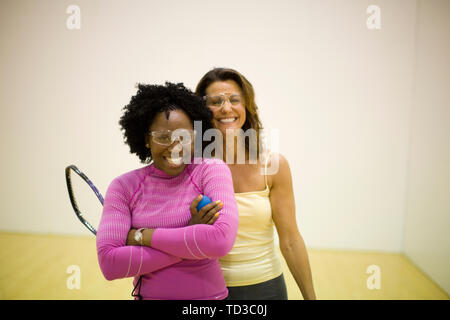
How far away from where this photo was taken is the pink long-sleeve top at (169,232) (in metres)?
1.04

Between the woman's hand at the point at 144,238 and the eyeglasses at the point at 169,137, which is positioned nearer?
the woman's hand at the point at 144,238

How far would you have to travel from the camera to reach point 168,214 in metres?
1.11

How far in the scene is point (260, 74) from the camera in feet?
13.5

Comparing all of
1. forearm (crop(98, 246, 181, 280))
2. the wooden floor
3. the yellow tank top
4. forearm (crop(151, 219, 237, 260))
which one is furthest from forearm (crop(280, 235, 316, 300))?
the wooden floor

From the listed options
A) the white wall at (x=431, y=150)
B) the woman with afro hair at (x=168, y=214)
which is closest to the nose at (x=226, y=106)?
the woman with afro hair at (x=168, y=214)

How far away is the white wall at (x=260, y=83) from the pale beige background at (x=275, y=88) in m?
0.02

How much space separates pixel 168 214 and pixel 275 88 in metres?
3.45

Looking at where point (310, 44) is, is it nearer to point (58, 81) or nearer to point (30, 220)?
point (58, 81)

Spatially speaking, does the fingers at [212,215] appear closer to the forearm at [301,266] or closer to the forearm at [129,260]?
the forearm at [129,260]

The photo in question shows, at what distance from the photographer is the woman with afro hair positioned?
3.43 ft

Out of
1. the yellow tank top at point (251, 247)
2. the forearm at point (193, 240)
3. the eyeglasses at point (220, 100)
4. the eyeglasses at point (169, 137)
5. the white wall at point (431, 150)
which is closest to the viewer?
the forearm at point (193, 240)

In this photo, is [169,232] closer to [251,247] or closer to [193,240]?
→ [193,240]

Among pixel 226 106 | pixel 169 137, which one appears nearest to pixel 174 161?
pixel 169 137
